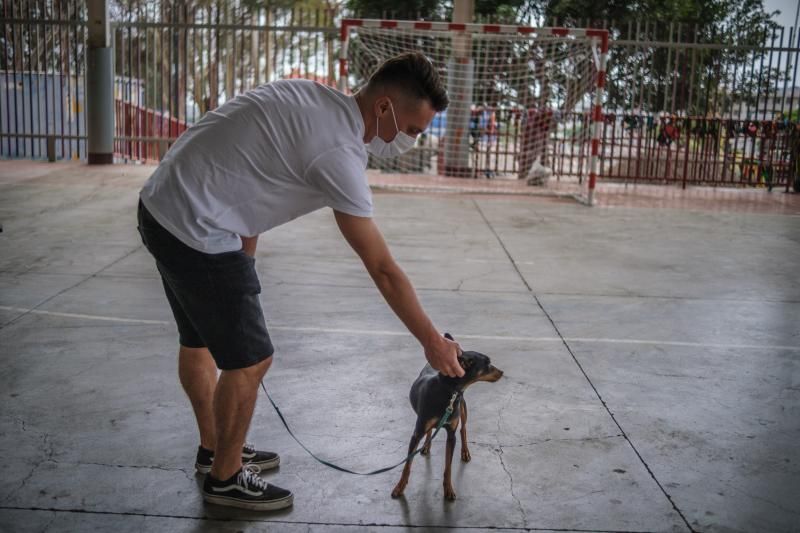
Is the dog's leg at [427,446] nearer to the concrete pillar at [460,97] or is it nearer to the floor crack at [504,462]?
the floor crack at [504,462]

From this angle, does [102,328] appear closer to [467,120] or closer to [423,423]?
[423,423]

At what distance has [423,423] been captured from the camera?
3057 mm

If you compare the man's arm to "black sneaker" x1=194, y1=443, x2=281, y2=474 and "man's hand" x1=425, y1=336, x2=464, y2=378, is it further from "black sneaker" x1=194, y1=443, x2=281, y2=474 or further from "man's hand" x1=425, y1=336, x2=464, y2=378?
"black sneaker" x1=194, y1=443, x2=281, y2=474

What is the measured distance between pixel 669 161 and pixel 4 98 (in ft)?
42.4

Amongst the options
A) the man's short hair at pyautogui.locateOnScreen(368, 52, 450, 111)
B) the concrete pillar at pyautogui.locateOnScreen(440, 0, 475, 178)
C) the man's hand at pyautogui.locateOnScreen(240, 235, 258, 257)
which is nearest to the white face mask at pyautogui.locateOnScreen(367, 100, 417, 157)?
the man's short hair at pyautogui.locateOnScreen(368, 52, 450, 111)

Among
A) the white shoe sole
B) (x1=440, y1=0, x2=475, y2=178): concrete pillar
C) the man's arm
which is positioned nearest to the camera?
the man's arm

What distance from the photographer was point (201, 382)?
3.20 m

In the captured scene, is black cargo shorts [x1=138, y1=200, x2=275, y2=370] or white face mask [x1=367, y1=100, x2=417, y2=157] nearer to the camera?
black cargo shorts [x1=138, y1=200, x2=275, y2=370]

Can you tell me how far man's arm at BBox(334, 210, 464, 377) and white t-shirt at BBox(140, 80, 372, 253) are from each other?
6 centimetres

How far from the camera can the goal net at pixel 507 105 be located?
15.3 m

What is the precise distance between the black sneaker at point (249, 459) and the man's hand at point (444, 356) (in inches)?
38.1

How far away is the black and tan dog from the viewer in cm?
300

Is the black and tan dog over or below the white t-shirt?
below

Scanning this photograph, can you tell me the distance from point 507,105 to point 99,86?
8.04 metres
